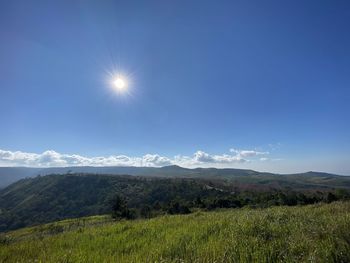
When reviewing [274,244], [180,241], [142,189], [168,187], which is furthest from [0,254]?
[142,189]

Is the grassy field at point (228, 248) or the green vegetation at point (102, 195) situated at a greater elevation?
the grassy field at point (228, 248)

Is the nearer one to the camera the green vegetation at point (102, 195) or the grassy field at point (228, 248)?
the grassy field at point (228, 248)

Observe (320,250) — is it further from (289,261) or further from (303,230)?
(303,230)

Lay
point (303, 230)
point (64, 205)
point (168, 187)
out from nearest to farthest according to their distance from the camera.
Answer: point (303, 230) < point (168, 187) < point (64, 205)

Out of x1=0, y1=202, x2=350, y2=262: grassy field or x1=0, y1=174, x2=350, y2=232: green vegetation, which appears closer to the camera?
x1=0, y1=202, x2=350, y2=262: grassy field

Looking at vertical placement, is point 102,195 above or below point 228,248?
below

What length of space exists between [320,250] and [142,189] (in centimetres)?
14718

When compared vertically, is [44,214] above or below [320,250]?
below

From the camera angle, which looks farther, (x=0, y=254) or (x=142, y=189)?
(x=142, y=189)

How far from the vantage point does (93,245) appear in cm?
620

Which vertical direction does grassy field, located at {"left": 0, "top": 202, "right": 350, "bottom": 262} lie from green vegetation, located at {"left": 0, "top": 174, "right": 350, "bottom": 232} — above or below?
above

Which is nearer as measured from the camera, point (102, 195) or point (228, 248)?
point (228, 248)

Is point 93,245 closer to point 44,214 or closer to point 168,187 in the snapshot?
point 168,187

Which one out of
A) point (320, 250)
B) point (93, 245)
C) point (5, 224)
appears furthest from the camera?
point (5, 224)
